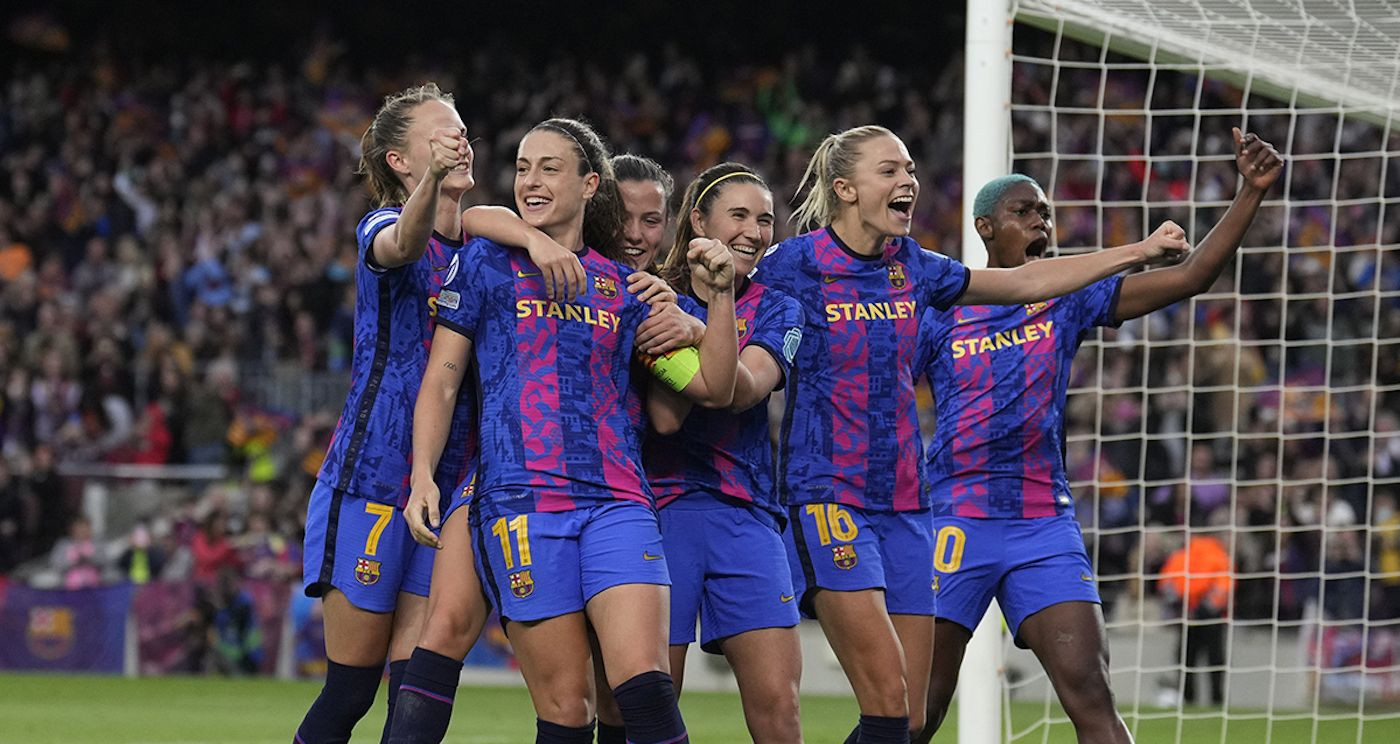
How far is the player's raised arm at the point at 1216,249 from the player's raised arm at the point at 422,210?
2.26 m

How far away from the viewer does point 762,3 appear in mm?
21938

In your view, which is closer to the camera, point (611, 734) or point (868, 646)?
point (868, 646)

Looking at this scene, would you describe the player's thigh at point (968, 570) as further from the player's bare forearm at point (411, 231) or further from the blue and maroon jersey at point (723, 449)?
the player's bare forearm at point (411, 231)

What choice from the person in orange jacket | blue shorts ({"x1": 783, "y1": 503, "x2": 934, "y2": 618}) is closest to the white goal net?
the person in orange jacket

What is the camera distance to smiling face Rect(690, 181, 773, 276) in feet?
17.3

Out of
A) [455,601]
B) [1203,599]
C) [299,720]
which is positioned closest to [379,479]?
[455,601]

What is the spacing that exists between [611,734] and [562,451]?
1.32 m

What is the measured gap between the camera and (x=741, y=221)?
529 centimetres

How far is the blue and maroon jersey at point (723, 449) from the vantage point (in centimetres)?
505

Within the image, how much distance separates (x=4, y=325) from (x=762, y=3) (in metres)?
9.52

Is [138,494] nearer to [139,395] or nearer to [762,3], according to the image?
[139,395]

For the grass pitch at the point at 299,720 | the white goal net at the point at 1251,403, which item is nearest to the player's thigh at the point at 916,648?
the white goal net at the point at 1251,403

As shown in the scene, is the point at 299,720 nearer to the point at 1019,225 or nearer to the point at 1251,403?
the point at 1019,225

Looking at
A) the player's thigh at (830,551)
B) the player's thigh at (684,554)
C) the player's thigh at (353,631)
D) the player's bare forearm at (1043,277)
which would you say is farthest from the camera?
the player's bare forearm at (1043,277)
